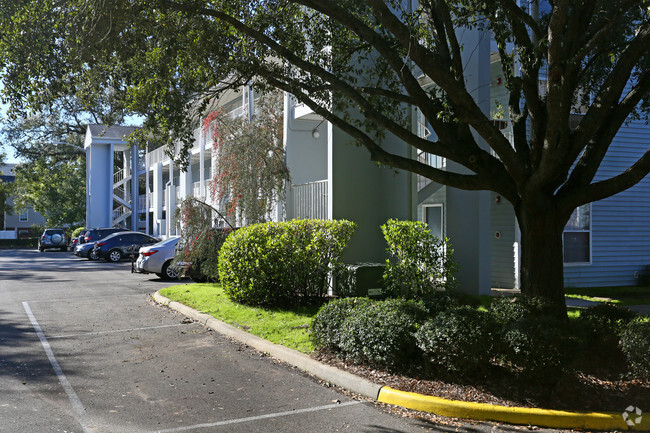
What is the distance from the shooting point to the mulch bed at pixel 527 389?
5852 millimetres

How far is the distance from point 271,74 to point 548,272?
5.56m

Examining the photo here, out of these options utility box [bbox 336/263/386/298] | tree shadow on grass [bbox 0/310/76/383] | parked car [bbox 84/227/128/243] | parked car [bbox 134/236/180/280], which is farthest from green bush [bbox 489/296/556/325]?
parked car [bbox 84/227/128/243]

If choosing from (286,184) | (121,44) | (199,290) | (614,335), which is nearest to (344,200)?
(286,184)

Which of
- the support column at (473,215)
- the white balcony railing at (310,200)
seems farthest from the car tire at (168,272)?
the support column at (473,215)

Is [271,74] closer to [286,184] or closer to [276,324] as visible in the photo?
[276,324]

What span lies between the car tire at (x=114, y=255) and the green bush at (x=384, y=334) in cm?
2450

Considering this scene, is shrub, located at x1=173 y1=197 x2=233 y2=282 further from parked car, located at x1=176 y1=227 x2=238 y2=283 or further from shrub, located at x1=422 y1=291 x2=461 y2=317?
shrub, located at x1=422 y1=291 x2=461 y2=317

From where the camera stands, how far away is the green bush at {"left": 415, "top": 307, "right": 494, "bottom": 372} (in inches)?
249

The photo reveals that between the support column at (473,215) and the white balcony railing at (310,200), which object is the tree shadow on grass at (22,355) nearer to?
the white balcony railing at (310,200)

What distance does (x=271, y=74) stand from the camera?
10188 millimetres

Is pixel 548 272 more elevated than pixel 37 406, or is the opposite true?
pixel 548 272

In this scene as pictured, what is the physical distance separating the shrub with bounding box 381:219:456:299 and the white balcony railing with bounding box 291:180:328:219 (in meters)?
3.45

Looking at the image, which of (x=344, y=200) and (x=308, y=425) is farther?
(x=344, y=200)

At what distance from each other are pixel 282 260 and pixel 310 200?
4.21 metres
